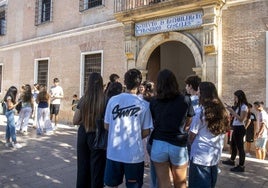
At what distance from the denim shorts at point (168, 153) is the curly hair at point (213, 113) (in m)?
0.45

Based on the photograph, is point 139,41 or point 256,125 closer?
point 256,125

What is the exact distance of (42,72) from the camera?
16406 mm

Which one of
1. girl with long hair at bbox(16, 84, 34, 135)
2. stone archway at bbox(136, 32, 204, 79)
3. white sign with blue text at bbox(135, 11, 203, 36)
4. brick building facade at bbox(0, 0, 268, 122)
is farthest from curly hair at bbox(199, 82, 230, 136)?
girl with long hair at bbox(16, 84, 34, 135)

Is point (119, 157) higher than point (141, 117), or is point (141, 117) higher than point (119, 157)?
point (141, 117)

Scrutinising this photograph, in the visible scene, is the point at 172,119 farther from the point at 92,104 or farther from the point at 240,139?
the point at 240,139

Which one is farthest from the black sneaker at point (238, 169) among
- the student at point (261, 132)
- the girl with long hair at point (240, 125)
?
the student at point (261, 132)

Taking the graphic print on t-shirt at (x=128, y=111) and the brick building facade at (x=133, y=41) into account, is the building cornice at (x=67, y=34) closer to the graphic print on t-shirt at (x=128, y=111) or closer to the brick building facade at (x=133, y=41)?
the brick building facade at (x=133, y=41)

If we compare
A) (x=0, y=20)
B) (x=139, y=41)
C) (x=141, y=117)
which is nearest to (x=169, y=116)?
(x=141, y=117)

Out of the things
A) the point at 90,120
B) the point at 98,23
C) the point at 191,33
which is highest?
the point at 98,23

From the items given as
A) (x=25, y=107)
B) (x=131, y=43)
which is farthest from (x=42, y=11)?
(x=25, y=107)

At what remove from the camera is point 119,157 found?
319 centimetres

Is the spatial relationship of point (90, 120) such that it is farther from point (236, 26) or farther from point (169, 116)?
point (236, 26)

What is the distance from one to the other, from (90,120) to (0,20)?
1924cm

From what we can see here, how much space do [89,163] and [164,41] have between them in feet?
25.3
